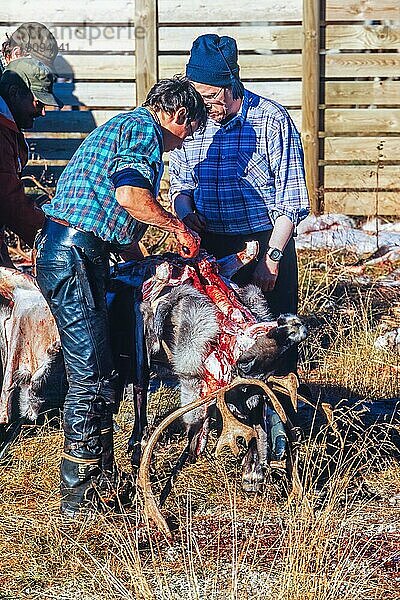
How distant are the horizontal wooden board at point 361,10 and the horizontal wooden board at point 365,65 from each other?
0.42 metres

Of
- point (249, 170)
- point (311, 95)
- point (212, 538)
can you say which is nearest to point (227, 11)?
point (311, 95)

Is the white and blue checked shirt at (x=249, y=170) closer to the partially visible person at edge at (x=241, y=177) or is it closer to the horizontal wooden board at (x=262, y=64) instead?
the partially visible person at edge at (x=241, y=177)

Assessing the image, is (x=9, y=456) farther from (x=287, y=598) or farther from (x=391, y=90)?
(x=391, y=90)

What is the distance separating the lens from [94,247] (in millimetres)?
4371

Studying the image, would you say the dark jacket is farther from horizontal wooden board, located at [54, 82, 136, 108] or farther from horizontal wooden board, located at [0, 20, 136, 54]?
horizontal wooden board, located at [0, 20, 136, 54]

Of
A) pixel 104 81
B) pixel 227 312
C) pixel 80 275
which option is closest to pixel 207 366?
pixel 227 312

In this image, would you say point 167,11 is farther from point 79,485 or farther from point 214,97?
point 79,485

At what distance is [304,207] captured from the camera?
5.25 meters

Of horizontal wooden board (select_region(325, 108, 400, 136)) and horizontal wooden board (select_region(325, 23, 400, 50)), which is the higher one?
horizontal wooden board (select_region(325, 23, 400, 50))

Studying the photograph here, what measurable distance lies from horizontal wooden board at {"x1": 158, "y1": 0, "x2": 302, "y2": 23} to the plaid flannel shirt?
23.0ft

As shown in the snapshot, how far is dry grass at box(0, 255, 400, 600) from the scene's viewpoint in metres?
3.65

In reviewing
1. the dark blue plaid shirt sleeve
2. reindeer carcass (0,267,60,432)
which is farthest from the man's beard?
reindeer carcass (0,267,60,432)

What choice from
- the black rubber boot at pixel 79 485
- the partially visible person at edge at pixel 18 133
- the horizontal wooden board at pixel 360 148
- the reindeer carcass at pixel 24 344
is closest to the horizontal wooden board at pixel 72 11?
the horizontal wooden board at pixel 360 148

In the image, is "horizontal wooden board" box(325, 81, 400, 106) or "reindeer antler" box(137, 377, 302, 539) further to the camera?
"horizontal wooden board" box(325, 81, 400, 106)
